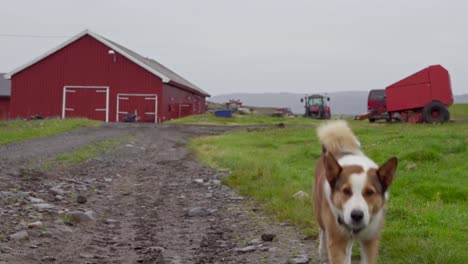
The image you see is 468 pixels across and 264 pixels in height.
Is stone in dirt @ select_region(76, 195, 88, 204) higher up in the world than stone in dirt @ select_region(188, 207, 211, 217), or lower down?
higher up

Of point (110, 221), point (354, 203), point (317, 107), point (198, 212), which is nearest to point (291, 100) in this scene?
point (317, 107)

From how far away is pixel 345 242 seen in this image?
4.68 m

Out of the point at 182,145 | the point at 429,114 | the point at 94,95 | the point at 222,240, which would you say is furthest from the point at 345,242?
the point at 94,95

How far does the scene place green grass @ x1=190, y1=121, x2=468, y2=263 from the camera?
5.58 meters

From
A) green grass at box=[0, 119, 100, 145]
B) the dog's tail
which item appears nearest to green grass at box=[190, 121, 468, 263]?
the dog's tail

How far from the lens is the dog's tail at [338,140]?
572cm

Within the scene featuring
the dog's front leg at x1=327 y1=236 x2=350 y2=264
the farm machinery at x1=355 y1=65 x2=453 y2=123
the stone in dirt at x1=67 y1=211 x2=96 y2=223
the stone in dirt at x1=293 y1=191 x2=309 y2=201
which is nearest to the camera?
the dog's front leg at x1=327 y1=236 x2=350 y2=264

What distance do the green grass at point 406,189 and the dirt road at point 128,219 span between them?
1.52 feet

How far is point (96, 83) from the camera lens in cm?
3831

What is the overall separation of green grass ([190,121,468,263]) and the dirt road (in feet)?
1.52

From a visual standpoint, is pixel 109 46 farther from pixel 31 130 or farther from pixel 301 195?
pixel 301 195

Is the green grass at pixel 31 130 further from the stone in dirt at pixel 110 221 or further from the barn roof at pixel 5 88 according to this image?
the barn roof at pixel 5 88

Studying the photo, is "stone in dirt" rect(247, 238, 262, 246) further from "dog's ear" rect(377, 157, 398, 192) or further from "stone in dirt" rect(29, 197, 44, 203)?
"stone in dirt" rect(29, 197, 44, 203)

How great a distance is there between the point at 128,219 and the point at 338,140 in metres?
3.49
